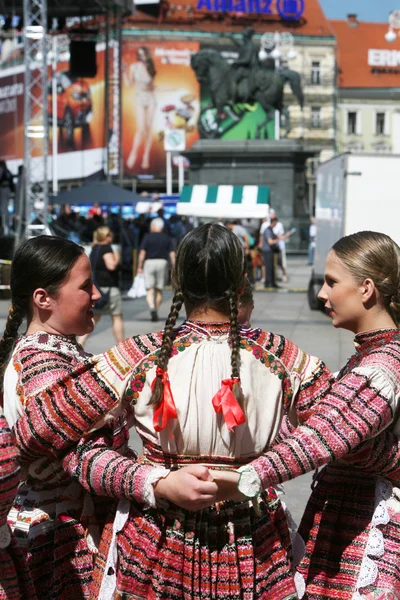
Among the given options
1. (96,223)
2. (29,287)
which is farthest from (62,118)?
(29,287)

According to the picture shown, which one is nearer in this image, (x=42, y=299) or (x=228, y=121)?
(x=42, y=299)

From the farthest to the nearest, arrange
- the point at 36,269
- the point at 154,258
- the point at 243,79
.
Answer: the point at 243,79 < the point at 154,258 < the point at 36,269

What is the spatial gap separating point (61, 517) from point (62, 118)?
70.1 metres

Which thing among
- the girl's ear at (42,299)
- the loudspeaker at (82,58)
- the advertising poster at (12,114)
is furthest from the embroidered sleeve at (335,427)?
the advertising poster at (12,114)

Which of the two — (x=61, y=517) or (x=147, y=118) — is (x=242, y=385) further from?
(x=147, y=118)

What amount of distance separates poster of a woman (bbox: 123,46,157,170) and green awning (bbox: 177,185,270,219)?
44.1 m

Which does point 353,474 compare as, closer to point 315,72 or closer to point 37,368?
point 37,368

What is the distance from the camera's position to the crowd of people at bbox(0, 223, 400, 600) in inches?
92.0

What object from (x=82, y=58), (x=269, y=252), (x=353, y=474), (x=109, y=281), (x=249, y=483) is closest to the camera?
(x=249, y=483)

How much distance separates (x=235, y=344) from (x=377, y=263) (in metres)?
0.53

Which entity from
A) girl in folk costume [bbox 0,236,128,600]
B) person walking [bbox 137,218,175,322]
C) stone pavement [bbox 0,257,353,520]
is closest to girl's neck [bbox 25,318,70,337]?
girl in folk costume [bbox 0,236,128,600]

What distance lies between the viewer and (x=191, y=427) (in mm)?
2357

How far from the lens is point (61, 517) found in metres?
2.62

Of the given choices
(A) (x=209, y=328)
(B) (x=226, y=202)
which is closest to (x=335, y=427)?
(A) (x=209, y=328)
